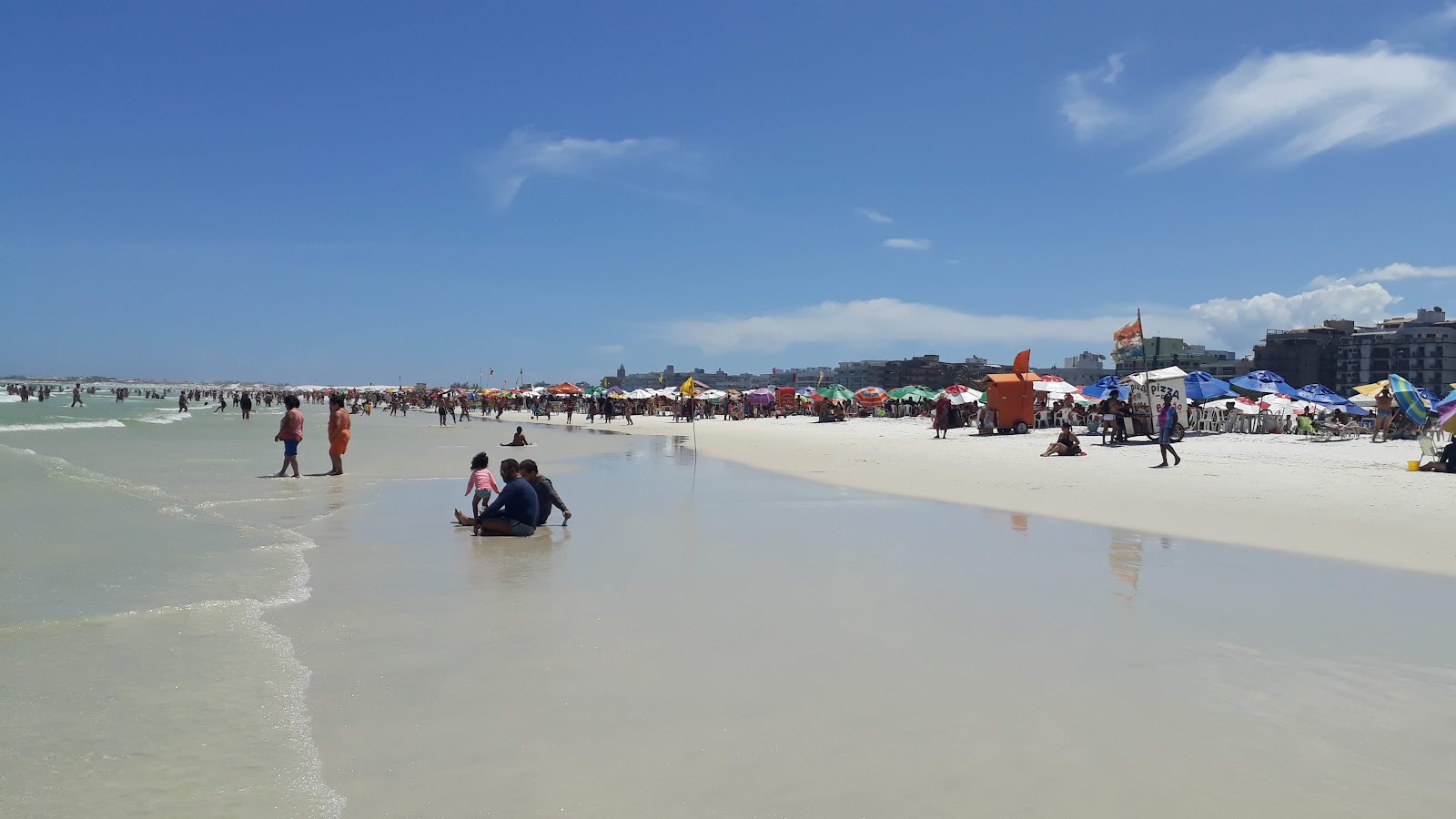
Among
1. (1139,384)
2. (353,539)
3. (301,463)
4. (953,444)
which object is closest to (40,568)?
(353,539)

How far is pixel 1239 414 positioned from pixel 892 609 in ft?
87.8

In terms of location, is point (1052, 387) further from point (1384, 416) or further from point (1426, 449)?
point (1426, 449)

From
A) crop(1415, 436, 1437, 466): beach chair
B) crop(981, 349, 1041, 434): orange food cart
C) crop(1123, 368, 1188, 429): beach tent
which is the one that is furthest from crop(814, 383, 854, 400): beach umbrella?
crop(1415, 436, 1437, 466): beach chair

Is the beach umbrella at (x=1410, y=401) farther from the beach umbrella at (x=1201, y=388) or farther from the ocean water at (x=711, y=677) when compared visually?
the ocean water at (x=711, y=677)

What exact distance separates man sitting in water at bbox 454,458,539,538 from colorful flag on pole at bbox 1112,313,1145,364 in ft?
69.3

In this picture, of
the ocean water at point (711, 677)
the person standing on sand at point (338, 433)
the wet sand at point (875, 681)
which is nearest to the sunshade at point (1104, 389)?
the ocean water at point (711, 677)

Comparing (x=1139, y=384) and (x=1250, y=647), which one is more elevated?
(x=1139, y=384)

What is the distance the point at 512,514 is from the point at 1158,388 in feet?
61.0

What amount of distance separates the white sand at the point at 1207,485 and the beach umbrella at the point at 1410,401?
2.84 ft

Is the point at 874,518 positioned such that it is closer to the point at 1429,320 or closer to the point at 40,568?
the point at 40,568

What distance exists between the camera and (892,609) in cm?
621

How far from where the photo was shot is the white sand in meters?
9.39

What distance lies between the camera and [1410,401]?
1817cm

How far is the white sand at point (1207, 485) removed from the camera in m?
9.39
